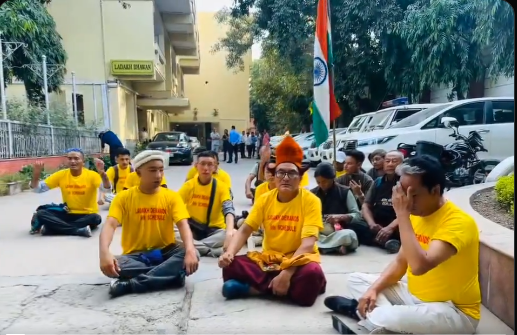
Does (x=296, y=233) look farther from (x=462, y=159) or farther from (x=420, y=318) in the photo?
(x=462, y=159)

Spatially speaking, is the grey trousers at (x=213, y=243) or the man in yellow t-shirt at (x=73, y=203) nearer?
the grey trousers at (x=213, y=243)

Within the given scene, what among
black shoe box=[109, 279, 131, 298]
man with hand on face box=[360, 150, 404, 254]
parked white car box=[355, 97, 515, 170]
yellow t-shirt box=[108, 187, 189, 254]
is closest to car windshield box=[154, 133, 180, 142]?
parked white car box=[355, 97, 515, 170]

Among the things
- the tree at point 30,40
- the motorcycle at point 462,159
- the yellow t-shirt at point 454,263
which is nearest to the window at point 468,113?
the motorcycle at point 462,159

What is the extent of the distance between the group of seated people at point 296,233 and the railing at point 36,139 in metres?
5.50

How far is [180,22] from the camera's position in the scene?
81.4 ft

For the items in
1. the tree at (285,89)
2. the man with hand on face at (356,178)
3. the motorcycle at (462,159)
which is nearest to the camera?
the man with hand on face at (356,178)

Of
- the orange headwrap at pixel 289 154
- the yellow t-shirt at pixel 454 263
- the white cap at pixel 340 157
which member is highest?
the orange headwrap at pixel 289 154

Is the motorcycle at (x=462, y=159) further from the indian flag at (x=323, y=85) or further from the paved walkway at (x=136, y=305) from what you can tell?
the paved walkway at (x=136, y=305)

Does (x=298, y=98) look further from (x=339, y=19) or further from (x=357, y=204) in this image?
(x=357, y=204)

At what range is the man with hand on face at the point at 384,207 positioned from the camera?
524 centimetres

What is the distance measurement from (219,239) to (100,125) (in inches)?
563

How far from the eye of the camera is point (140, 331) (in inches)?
128

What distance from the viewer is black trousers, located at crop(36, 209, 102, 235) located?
20.7ft

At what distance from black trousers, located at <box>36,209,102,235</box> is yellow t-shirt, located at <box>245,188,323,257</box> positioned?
3544mm
